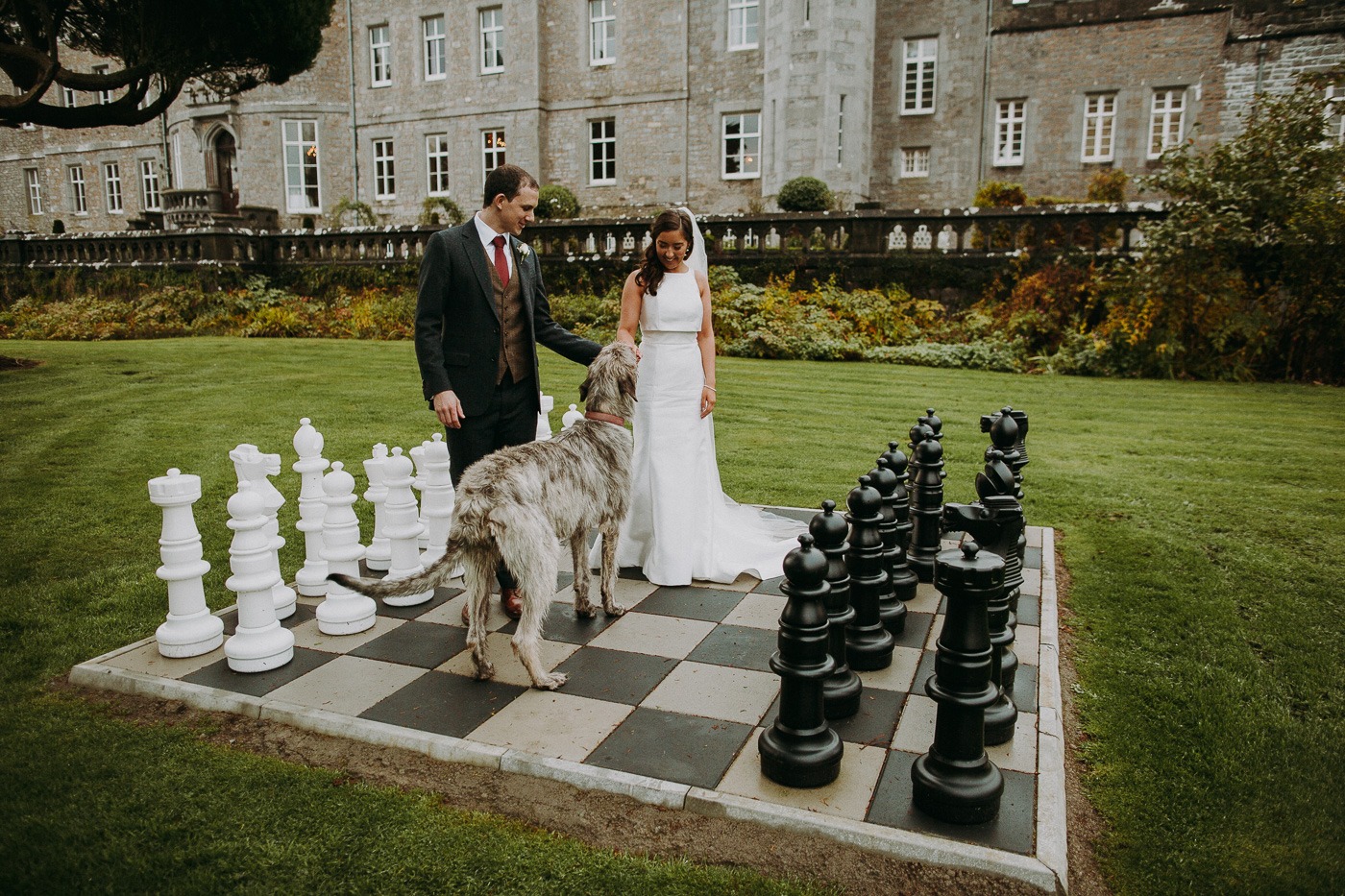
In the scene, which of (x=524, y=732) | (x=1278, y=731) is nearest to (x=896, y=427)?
(x=1278, y=731)

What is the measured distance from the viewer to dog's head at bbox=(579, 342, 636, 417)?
468 centimetres

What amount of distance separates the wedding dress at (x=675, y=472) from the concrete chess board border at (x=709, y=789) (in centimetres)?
Answer: 197

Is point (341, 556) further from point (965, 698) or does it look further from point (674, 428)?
point (965, 698)

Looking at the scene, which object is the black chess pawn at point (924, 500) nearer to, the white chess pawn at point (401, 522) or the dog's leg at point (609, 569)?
the dog's leg at point (609, 569)

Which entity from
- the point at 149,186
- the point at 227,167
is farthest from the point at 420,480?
the point at 149,186

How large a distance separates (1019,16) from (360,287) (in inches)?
924

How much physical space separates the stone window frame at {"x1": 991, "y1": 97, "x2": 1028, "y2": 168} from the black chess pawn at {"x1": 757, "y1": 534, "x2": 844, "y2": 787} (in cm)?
2953

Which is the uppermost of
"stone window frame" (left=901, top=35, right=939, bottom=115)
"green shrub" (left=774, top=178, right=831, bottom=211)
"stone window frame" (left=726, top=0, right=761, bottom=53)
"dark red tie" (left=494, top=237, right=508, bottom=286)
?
"stone window frame" (left=726, top=0, right=761, bottom=53)

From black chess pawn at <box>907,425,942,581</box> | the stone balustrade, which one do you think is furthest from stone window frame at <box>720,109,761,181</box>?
black chess pawn at <box>907,425,942,581</box>

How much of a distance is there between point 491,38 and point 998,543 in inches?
1253

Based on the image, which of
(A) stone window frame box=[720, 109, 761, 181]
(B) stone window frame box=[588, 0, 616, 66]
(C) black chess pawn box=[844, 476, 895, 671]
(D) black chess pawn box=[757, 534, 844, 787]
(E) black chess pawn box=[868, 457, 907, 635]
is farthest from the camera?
(B) stone window frame box=[588, 0, 616, 66]

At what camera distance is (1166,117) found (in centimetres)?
2734

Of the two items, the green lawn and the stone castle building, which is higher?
the stone castle building

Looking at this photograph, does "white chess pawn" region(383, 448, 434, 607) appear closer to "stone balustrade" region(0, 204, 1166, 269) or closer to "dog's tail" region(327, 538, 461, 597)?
"dog's tail" region(327, 538, 461, 597)
